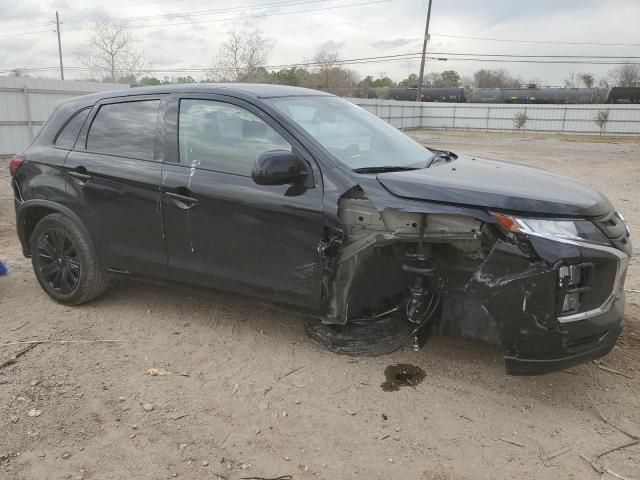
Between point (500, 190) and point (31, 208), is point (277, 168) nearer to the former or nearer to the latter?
point (500, 190)

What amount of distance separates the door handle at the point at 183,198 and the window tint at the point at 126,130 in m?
0.37

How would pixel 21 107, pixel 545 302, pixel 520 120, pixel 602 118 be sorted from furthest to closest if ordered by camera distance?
1. pixel 520 120
2. pixel 602 118
3. pixel 21 107
4. pixel 545 302

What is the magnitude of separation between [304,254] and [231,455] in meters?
1.24

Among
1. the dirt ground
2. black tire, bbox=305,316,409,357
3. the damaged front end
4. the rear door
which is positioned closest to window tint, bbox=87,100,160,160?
the rear door

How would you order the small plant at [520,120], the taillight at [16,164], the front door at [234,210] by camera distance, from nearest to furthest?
1. the front door at [234,210]
2. the taillight at [16,164]
3. the small plant at [520,120]

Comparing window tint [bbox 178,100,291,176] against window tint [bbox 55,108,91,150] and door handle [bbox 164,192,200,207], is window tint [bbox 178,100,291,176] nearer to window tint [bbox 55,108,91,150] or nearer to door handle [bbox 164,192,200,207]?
door handle [bbox 164,192,200,207]

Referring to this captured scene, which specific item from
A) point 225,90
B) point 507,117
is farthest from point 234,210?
point 507,117

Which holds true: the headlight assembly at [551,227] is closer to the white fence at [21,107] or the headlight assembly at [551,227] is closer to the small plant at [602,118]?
the white fence at [21,107]

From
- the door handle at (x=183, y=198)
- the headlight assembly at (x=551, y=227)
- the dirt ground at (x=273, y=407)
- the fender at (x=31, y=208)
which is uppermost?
the headlight assembly at (x=551, y=227)

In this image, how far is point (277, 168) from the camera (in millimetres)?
3162

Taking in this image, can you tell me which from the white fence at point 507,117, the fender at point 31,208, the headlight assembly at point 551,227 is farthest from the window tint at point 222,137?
the white fence at point 507,117

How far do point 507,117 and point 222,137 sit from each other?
43835 millimetres

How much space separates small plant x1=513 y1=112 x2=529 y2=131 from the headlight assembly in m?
41.1

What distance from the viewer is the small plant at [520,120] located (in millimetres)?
40537
